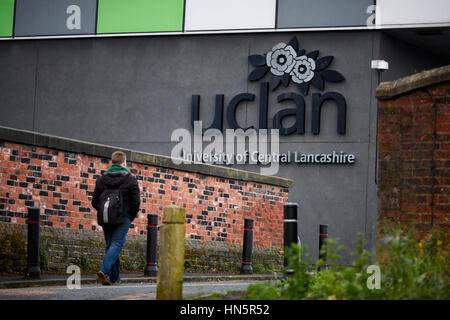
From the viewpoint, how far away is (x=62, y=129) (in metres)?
25.4

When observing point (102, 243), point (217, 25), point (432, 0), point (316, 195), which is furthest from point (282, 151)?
point (102, 243)

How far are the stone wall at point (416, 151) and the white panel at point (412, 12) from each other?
44.7 ft

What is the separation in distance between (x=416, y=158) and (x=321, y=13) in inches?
580

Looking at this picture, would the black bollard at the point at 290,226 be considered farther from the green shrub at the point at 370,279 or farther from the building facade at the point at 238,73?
the building facade at the point at 238,73

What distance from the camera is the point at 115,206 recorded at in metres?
10.8

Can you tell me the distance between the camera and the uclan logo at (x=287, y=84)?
23000 mm

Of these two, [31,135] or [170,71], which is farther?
[170,71]

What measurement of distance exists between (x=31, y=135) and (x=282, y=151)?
11322 millimetres

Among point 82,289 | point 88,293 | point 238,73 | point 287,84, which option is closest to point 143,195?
point 82,289

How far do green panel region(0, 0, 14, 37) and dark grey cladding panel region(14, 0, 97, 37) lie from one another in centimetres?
18

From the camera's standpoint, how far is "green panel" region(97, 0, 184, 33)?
24391mm

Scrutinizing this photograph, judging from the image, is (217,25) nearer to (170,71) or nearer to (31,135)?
(170,71)

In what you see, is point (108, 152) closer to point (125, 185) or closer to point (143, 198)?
point (143, 198)

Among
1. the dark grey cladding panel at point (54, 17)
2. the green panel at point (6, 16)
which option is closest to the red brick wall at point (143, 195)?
the dark grey cladding panel at point (54, 17)
